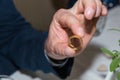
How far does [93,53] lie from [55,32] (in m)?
0.21

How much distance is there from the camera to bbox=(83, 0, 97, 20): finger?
18.8 inches

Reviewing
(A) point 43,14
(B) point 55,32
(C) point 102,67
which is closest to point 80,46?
(B) point 55,32

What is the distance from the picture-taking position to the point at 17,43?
779mm

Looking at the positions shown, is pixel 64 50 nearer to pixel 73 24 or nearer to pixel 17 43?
pixel 73 24

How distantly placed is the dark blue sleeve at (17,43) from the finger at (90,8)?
257 millimetres

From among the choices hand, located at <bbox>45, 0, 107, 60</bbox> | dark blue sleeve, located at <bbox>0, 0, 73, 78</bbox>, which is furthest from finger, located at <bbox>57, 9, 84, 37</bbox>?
dark blue sleeve, located at <bbox>0, 0, 73, 78</bbox>

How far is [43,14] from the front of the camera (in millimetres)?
1622

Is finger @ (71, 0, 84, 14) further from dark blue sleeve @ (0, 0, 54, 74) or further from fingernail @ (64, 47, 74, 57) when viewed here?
dark blue sleeve @ (0, 0, 54, 74)

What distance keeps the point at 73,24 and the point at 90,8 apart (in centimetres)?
4

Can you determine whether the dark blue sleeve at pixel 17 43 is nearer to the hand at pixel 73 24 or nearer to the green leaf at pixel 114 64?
the hand at pixel 73 24

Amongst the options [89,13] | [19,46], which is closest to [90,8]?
[89,13]

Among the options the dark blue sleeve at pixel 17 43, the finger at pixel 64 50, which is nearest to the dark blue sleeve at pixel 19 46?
the dark blue sleeve at pixel 17 43

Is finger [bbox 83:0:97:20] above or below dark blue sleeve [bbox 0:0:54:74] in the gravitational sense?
above

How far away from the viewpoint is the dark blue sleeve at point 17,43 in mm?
737
